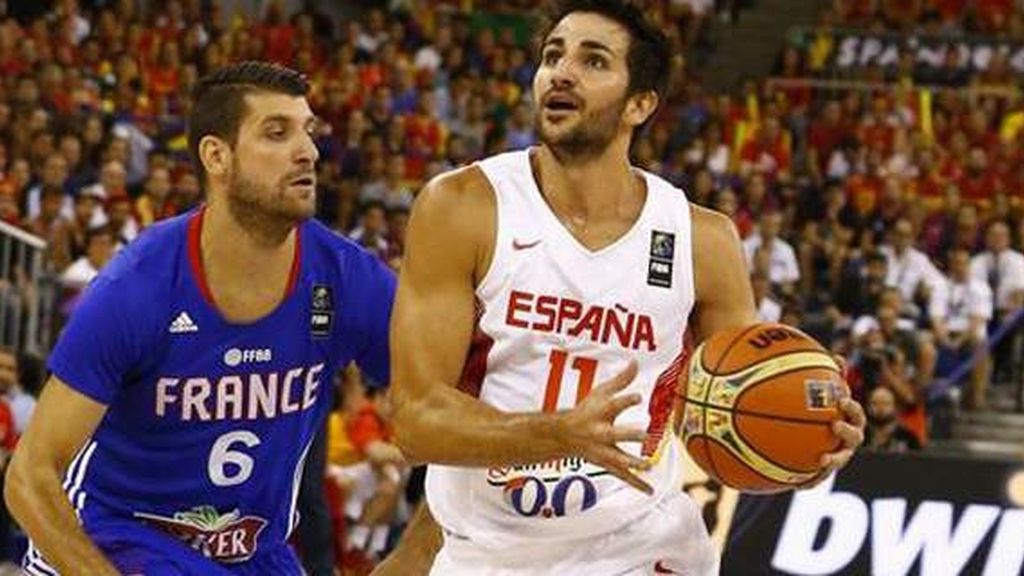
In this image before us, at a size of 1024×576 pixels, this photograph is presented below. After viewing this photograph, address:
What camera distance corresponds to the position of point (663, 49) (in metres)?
5.78

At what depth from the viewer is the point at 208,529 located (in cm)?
598

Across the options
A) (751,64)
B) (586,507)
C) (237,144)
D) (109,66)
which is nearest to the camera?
(586,507)

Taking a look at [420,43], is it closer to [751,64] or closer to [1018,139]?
[751,64]

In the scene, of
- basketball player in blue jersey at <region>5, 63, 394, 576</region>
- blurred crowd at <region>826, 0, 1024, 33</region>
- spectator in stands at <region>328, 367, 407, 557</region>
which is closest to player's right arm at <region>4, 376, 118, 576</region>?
basketball player in blue jersey at <region>5, 63, 394, 576</region>

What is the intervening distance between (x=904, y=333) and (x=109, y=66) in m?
7.08

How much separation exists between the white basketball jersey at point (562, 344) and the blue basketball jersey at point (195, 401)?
52cm

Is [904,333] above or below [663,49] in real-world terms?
below

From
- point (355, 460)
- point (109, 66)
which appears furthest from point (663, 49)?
point (109, 66)

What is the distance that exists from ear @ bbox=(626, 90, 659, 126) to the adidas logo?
1.15m

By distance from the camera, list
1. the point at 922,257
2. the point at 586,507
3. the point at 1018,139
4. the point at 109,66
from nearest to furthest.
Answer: the point at 586,507, the point at 922,257, the point at 109,66, the point at 1018,139

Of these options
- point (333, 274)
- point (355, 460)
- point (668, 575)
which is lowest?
point (355, 460)

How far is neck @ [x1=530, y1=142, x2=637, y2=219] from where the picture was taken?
5703 mm

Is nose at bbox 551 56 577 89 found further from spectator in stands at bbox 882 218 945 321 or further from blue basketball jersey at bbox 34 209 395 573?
spectator in stands at bbox 882 218 945 321

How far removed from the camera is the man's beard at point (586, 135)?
5.59 m
